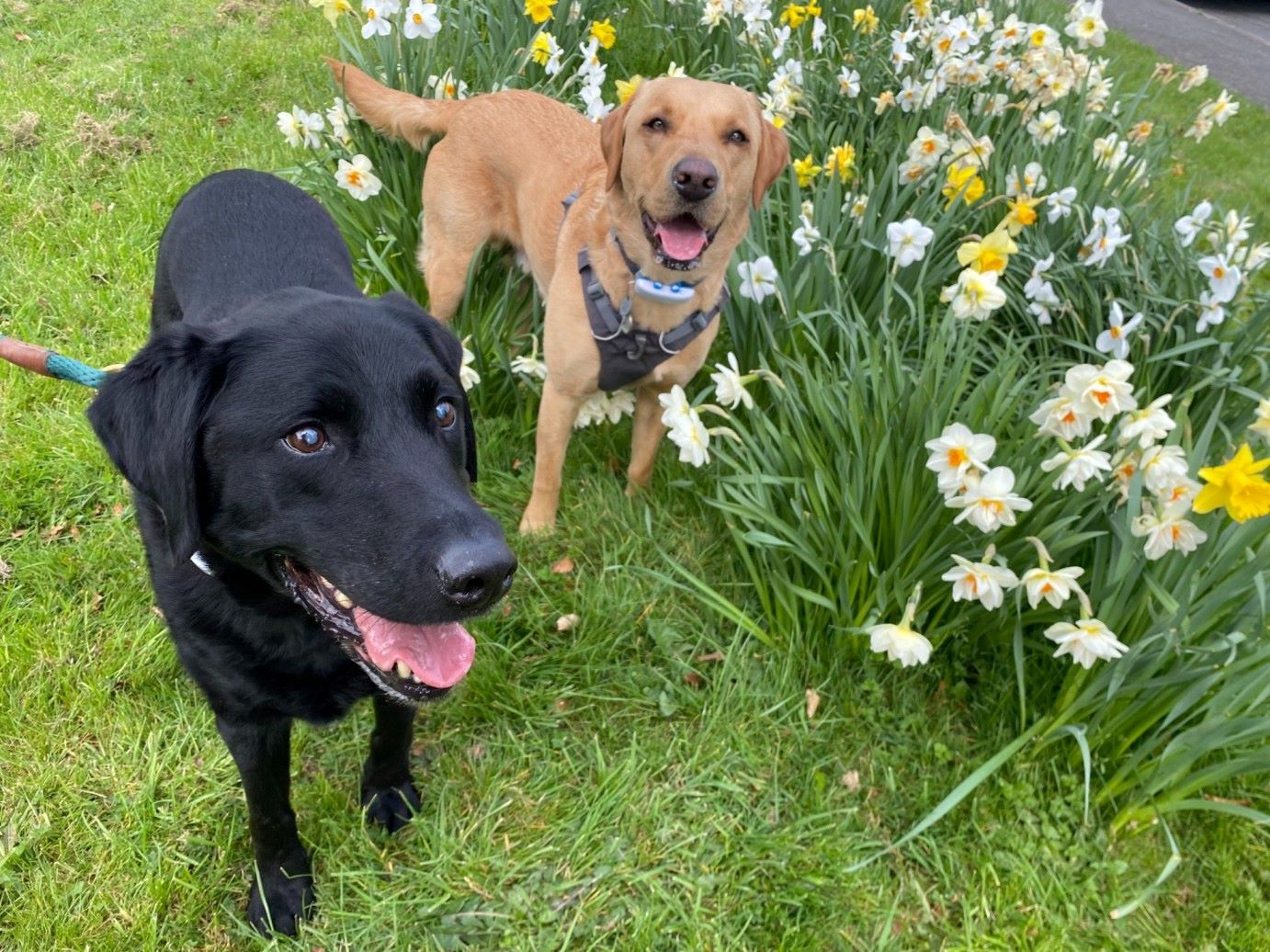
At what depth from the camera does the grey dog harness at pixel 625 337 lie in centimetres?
263

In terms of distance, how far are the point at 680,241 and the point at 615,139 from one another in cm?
43

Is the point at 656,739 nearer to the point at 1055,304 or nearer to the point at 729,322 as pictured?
the point at 729,322

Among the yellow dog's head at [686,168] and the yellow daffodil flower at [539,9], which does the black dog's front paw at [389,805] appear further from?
the yellow daffodil flower at [539,9]

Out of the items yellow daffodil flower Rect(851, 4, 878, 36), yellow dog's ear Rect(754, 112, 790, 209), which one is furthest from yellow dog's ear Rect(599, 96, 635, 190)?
yellow daffodil flower Rect(851, 4, 878, 36)

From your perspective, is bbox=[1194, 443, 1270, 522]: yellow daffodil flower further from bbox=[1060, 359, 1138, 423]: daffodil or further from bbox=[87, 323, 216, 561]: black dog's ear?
bbox=[87, 323, 216, 561]: black dog's ear

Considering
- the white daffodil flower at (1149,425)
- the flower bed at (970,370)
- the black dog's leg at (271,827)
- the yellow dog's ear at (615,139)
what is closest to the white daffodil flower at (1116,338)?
the flower bed at (970,370)

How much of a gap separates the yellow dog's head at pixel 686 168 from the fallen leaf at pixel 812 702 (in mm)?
1373

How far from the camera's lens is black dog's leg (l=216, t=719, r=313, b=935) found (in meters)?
1.70

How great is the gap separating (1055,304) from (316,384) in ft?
8.20

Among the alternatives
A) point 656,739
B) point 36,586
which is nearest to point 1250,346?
point 656,739

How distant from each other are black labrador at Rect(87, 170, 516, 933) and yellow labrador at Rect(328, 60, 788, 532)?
3.18 ft

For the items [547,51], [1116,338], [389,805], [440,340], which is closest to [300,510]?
[440,340]

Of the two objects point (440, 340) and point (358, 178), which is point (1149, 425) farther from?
point (358, 178)

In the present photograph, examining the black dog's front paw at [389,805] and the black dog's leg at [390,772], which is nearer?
the black dog's leg at [390,772]
